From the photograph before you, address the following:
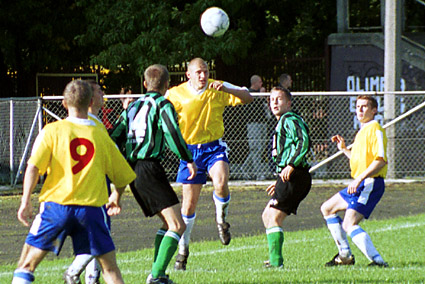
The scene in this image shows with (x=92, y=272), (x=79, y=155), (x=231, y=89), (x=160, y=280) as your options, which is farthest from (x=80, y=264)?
(x=231, y=89)

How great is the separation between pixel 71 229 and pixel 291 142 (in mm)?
3027

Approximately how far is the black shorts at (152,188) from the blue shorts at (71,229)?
147 centimetres

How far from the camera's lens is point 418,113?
58.7 ft

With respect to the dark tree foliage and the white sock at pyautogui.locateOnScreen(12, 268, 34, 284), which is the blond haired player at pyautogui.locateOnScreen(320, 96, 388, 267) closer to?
the white sock at pyautogui.locateOnScreen(12, 268, 34, 284)

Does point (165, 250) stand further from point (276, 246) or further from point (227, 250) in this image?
point (227, 250)

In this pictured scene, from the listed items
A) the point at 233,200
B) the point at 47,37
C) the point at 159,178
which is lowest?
the point at 233,200

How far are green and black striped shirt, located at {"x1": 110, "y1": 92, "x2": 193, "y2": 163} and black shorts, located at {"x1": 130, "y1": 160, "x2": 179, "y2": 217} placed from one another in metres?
0.10

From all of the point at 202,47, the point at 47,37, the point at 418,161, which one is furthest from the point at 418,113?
the point at 47,37

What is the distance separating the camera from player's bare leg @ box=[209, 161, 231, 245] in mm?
9086

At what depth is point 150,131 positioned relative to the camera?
23.7ft

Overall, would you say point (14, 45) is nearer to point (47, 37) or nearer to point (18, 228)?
point (47, 37)

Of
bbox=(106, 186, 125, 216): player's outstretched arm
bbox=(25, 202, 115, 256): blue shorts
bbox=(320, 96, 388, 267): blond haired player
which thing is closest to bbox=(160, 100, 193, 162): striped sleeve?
bbox=(106, 186, 125, 216): player's outstretched arm

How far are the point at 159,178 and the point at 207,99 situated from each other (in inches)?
90.9

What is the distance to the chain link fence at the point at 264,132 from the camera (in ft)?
55.8
